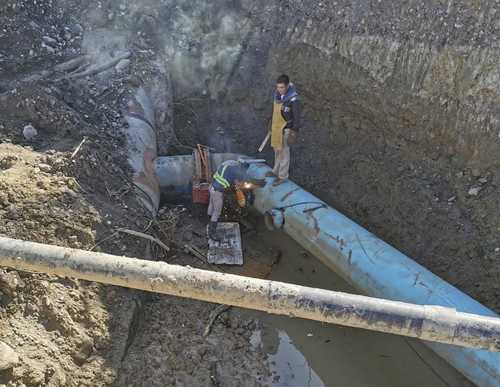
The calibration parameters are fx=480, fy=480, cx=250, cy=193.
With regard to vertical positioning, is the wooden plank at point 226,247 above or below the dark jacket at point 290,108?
below

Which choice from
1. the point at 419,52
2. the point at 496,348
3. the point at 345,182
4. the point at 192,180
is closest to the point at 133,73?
the point at 192,180

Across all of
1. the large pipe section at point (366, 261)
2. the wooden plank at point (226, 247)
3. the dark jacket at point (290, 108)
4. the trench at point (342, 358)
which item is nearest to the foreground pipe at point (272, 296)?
the large pipe section at point (366, 261)

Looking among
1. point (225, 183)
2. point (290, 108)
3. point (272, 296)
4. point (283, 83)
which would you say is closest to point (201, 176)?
point (225, 183)

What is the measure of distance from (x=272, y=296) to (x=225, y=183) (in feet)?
13.3

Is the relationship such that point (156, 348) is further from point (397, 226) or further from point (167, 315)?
point (397, 226)

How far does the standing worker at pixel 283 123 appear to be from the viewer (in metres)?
7.33

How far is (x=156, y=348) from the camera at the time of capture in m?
5.77

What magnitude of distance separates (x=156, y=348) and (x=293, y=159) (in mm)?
4483

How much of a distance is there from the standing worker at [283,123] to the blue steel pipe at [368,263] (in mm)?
251

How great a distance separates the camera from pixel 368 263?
240 inches

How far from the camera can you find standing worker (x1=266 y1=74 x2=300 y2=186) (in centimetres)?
733

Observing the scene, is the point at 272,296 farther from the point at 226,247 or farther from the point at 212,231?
the point at 212,231

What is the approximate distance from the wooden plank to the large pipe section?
59 centimetres

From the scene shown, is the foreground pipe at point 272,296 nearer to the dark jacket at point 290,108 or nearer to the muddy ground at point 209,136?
the muddy ground at point 209,136
